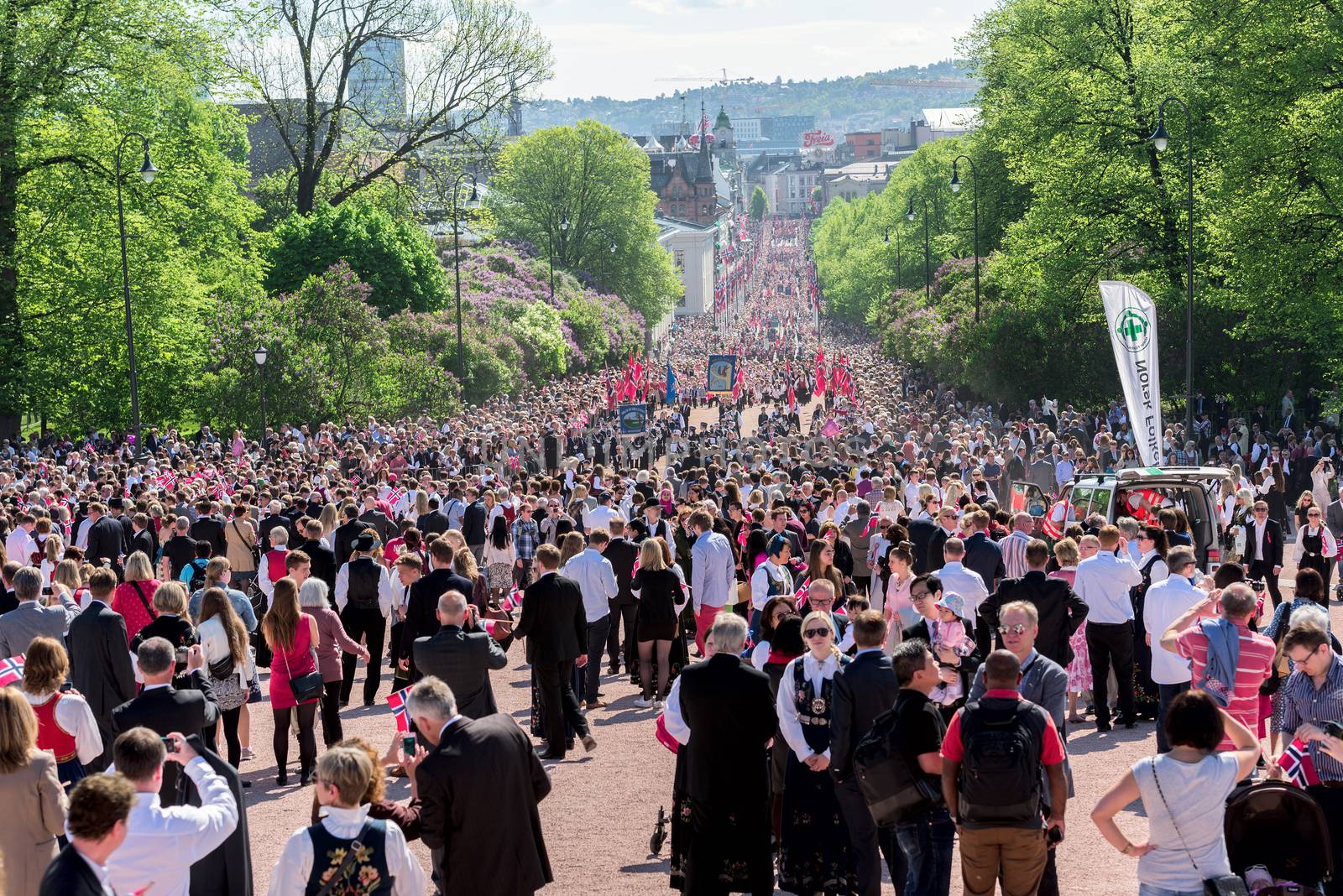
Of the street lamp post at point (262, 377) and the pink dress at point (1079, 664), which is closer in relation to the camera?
the pink dress at point (1079, 664)

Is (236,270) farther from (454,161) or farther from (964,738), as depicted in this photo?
(964,738)

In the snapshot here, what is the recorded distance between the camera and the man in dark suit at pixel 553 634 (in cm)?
1160

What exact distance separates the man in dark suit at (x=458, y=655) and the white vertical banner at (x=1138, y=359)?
1650 centimetres

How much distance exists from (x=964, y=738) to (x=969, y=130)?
6032 cm

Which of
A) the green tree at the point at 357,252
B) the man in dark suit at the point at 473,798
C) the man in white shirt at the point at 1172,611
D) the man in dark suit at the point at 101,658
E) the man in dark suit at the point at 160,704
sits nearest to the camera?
the man in dark suit at the point at 473,798

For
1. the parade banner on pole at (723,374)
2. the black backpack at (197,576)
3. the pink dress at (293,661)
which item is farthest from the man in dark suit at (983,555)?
the parade banner on pole at (723,374)

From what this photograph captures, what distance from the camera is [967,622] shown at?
11734 millimetres

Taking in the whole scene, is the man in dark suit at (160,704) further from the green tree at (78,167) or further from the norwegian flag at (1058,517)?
the green tree at (78,167)

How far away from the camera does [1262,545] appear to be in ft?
58.4

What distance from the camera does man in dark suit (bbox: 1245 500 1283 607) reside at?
58.1 ft

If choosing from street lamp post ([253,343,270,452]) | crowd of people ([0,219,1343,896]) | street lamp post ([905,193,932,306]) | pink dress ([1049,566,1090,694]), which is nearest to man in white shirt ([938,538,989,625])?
crowd of people ([0,219,1343,896])

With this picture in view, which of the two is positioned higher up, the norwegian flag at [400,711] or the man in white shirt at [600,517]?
the norwegian flag at [400,711]

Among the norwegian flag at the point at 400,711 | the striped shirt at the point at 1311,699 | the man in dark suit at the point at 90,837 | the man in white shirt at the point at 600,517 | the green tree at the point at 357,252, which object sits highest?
the green tree at the point at 357,252

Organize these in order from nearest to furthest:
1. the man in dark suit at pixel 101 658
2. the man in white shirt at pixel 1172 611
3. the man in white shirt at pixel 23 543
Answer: the man in dark suit at pixel 101 658 → the man in white shirt at pixel 1172 611 → the man in white shirt at pixel 23 543
